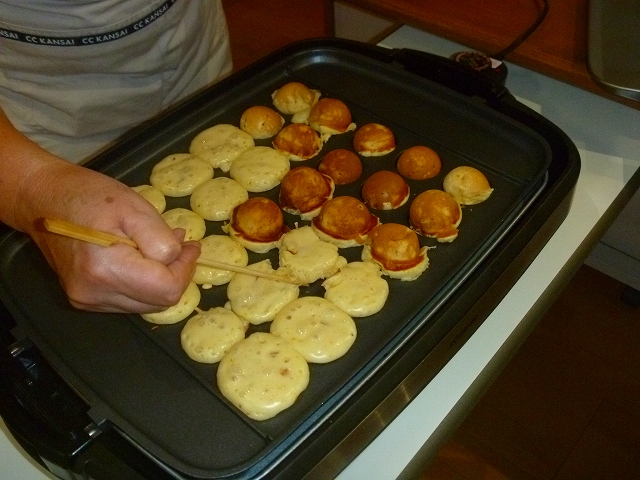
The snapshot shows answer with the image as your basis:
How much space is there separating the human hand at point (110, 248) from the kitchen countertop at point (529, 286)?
11.5 inches

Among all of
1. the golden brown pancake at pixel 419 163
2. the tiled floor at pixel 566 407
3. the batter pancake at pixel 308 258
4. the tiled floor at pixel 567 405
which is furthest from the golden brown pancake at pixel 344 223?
the tiled floor at pixel 566 407

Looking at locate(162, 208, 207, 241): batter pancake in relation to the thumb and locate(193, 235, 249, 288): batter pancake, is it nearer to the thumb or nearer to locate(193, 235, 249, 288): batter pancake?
locate(193, 235, 249, 288): batter pancake

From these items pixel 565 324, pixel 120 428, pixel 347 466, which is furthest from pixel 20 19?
pixel 565 324

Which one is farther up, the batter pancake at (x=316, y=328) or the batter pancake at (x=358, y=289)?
the batter pancake at (x=358, y=289)

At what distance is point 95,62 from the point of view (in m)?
1.13

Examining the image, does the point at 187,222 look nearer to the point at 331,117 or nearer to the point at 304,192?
the point at 304,192

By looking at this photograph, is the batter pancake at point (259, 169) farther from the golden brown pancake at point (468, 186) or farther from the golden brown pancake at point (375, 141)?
the golden brown pancake at point (468, 186)

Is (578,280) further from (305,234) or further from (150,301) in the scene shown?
(150,301)

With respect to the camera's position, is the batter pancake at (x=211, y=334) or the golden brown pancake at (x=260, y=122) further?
the golden brown pancake at (x=260, y=122)

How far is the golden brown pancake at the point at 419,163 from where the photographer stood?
1070mm

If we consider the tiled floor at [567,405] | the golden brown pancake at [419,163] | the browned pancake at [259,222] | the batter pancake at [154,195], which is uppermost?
the golden brown pancake at [419,163]

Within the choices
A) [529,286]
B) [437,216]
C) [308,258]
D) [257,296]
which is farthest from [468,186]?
[257,296]

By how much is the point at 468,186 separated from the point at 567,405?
0.97 m

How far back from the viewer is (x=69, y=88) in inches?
45.6
